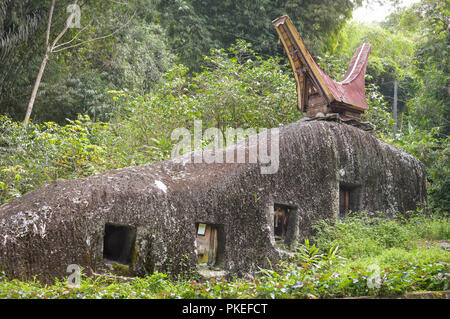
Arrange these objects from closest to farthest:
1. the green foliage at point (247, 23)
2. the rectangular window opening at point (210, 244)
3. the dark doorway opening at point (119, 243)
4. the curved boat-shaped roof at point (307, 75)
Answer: the dark doorway opening at point (119, 243) < the rectangular window opening at point (210, 244) < the curved boat-shaped roof at point (307, 75) < the green foliage at point (247, 23)

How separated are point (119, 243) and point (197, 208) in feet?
3.77

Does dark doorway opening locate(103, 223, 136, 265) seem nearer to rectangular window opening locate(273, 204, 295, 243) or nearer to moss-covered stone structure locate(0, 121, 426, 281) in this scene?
moss-covered stone structure locate(0, 121, 426, 281)

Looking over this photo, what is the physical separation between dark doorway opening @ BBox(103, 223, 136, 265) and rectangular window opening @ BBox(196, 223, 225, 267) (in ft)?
3.36

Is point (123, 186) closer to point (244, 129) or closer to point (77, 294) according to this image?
point (77, 294)

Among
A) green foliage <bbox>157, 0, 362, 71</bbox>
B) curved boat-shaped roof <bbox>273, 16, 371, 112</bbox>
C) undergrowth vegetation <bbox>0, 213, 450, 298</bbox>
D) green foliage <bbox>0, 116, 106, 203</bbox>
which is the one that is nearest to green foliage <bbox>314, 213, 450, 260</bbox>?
A: undergrowth vegetation <bbox>0, 213, 450, 298</bbox>

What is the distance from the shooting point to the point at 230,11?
1870cm

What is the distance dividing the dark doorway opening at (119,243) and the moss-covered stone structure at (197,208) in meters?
0.01

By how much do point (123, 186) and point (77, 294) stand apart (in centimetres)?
201

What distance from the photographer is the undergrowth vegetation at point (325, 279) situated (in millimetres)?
4432

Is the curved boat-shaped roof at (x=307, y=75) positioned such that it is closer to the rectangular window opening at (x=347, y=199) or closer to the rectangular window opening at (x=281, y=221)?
the rectangular window opening at (x=347, y=199)

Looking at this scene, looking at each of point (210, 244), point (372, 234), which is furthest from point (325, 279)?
point (372, 234)

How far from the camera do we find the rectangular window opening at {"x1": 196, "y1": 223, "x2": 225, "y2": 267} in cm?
666
